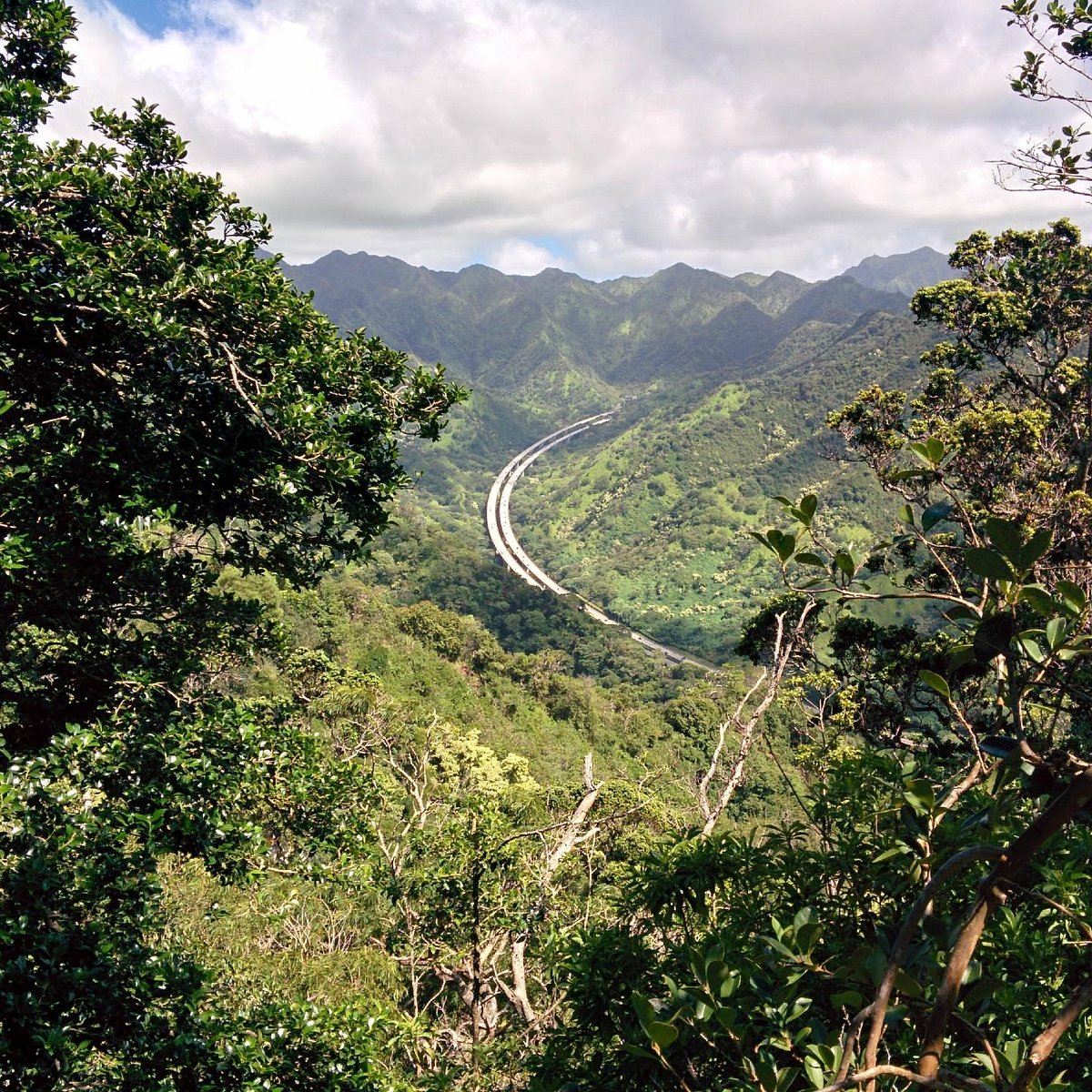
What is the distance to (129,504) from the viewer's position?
395cm

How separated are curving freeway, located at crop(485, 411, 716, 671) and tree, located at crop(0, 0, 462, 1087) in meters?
71.1

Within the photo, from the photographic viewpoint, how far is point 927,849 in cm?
160

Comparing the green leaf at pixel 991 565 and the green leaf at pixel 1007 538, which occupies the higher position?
the green leaf at pixel 1007 538

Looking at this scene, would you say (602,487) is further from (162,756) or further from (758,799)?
(162,756)

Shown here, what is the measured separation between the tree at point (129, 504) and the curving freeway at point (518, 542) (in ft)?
233

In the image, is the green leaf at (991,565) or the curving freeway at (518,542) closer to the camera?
the green leaf at (991,565)

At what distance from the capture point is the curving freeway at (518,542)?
83.6 m

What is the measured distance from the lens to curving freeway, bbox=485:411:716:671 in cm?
8356

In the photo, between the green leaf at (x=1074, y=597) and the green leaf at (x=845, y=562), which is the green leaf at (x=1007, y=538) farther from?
the green leaf at (x=845, y=562)

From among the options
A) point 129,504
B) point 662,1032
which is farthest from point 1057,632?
point 129,504

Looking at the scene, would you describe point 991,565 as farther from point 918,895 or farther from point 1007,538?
point 918,895

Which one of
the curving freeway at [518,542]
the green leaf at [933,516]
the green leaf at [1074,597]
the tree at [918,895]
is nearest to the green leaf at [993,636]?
the tree at [918,895]

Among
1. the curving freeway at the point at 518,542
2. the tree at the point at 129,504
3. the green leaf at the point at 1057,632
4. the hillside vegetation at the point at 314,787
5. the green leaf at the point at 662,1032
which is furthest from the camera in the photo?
the curving freeway at the point at 518,542

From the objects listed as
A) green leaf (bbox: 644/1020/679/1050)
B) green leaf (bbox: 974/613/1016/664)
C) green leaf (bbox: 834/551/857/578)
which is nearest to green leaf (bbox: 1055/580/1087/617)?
green leaf (bbox: 974/613/1016/664)
